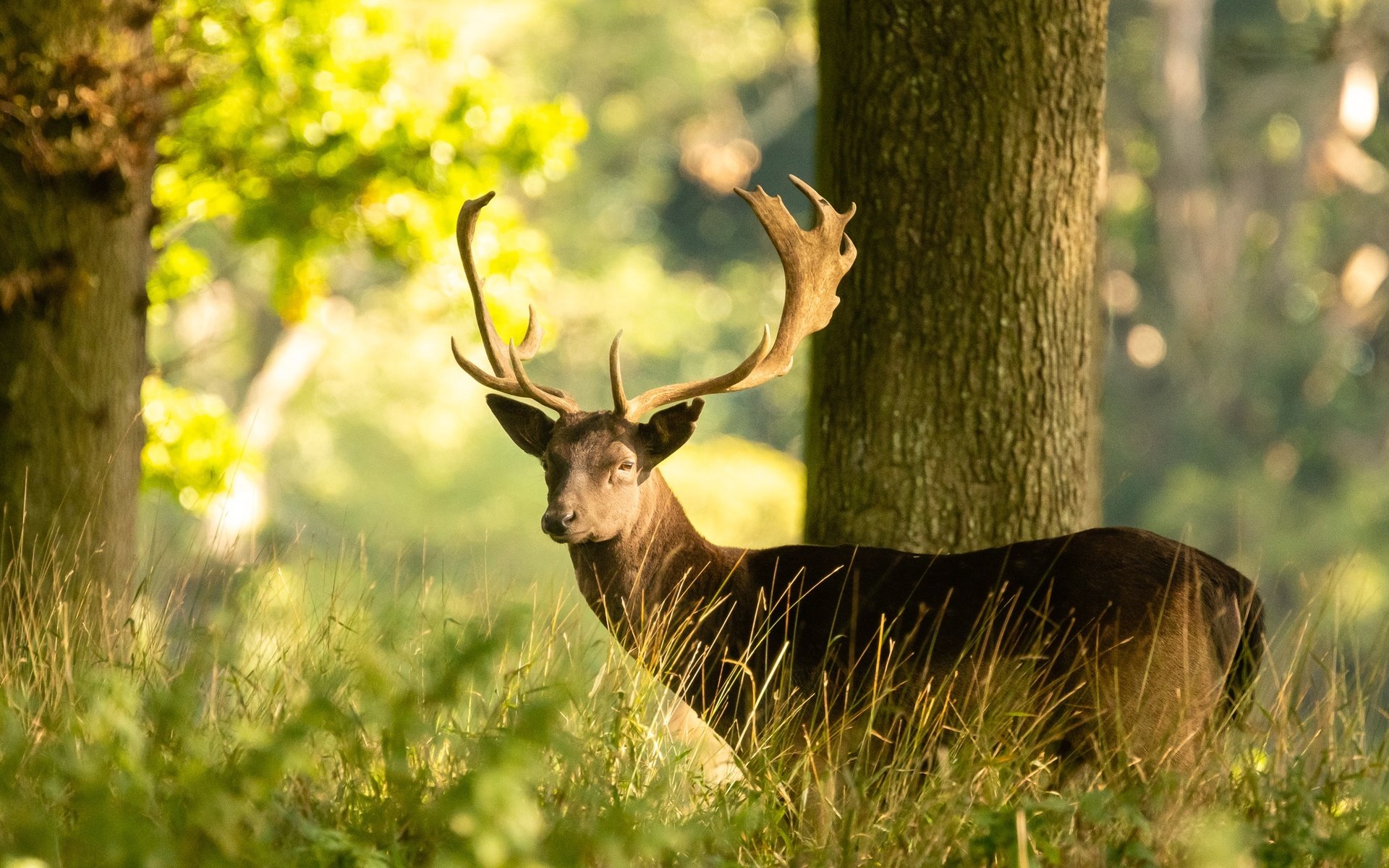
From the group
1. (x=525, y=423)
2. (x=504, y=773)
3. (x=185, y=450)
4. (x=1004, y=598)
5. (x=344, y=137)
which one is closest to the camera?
(x=504, y=773)

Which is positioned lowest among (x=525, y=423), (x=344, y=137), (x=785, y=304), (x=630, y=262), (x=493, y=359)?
(x=630, y=262)

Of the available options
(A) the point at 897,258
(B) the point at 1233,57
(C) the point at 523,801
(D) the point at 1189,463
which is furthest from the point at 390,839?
(D) the point at 1189,463

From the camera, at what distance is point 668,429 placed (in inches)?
203

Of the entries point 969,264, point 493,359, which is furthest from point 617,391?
point 969,264

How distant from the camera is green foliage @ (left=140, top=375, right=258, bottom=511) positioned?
10.2m

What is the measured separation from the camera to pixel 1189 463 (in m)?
24.3

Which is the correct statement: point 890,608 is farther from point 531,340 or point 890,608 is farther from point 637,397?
point 531,340

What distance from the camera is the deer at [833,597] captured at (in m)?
4.47

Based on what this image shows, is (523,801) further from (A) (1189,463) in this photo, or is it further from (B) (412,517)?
(B) (412,517)

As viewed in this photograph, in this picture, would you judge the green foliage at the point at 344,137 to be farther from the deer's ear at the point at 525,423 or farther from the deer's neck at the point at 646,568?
the deer's neck at the point at 646,568

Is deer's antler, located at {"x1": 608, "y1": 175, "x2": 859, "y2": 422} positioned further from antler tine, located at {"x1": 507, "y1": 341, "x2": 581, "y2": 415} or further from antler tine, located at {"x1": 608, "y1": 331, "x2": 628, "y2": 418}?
antler tine, located at {"x1": 507, "y1": 341, "x2": 581, "y2": 415}

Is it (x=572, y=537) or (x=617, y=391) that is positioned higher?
(x=617, y=391)

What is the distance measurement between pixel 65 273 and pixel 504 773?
376 centimetres

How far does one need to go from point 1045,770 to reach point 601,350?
24740 mm
